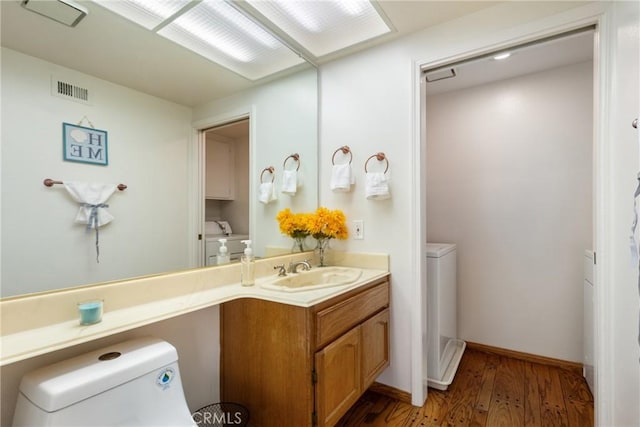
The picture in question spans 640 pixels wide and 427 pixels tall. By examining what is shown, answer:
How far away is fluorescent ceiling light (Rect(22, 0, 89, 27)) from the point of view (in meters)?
0.98

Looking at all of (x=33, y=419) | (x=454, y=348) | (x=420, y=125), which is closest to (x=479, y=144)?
(x=420, y=125)

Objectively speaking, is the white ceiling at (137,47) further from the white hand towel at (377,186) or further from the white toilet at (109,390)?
the white toilet at (109,390)

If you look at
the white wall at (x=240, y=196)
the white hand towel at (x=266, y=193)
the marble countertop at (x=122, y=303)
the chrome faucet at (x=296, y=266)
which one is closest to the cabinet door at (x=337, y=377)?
the marble countertop at (x=122, y=303)

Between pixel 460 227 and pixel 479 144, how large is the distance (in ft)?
2.39

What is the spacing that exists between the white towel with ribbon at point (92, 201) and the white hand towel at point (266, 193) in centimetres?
82

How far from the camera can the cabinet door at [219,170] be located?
1.54m

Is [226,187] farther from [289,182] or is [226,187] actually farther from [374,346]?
[374,346]

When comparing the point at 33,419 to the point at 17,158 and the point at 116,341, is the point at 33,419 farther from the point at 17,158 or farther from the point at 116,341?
the point at 17,158

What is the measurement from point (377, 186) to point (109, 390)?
60.1 inches

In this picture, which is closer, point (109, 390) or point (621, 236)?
point (109, 390)

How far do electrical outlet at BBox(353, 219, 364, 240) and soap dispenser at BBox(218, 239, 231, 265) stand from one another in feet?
2.76

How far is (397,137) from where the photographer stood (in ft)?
6.12

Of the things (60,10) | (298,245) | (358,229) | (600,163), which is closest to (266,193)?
(298,245)

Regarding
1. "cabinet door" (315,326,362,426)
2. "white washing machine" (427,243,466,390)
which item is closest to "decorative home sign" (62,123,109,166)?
"cabinet door" (315,326,362,426)
